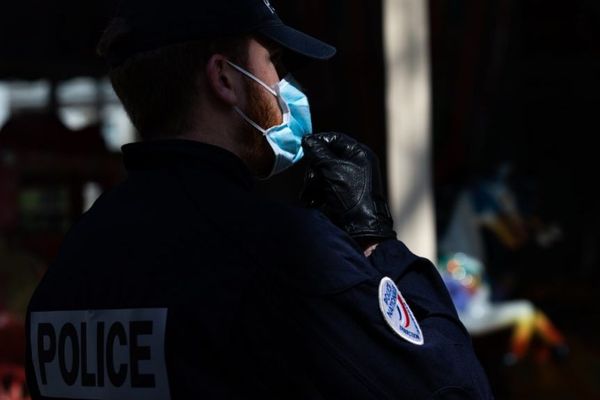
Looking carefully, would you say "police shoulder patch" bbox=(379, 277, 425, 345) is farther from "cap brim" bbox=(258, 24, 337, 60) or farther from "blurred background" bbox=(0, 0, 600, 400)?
"blurred background" bbox=(0, 0, 600, 400)

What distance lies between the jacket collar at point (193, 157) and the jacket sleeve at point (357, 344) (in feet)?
0.47

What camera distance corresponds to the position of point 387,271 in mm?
1423

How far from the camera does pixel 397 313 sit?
1.31 meters

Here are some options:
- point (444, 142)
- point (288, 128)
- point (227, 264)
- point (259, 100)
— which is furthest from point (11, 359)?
point (227, 264)

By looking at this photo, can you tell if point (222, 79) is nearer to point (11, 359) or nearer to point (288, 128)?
point (288, 128)

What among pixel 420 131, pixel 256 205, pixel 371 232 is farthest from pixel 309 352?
pixel 420 131

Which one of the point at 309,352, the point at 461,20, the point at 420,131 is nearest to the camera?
the point at 309,352

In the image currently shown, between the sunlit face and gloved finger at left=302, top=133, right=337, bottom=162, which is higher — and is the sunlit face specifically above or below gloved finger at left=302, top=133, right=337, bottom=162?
above

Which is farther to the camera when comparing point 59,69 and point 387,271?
point 59,69

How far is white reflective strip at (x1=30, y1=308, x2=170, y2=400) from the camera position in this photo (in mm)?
1306

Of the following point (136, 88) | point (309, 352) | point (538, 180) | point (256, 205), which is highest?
point (136, 88)

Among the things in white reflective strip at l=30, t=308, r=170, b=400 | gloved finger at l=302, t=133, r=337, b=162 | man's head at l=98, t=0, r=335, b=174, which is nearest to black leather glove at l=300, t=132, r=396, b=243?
gloved finger at l=302, t=133, r=337, b=162

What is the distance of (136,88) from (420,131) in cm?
213

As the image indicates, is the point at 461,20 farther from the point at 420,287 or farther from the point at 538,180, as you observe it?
the point at 538,180
